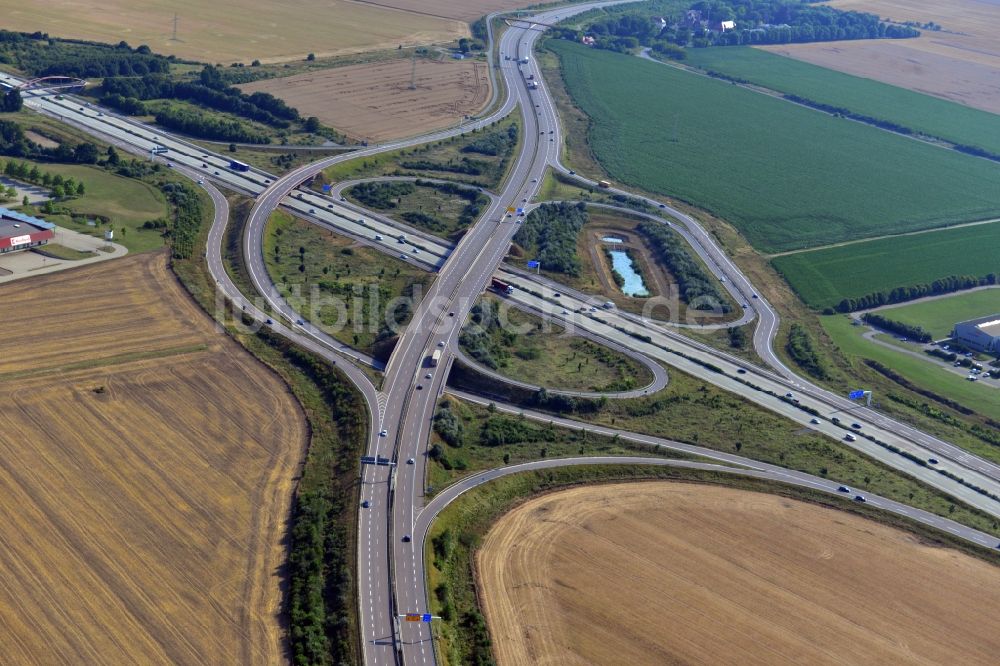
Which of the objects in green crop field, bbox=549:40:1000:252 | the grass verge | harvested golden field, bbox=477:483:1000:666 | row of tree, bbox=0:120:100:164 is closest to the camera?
harvested golden field, bbox=477:483:1000:666

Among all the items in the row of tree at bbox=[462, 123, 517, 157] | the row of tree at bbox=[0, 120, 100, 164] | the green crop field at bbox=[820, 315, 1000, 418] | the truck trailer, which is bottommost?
the green crop field at bbox=[820, 315, 1000, 418]

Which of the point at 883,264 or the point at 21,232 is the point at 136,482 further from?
the point at 883,264

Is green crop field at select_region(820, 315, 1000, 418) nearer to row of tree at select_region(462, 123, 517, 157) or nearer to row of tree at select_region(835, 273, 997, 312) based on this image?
row of tree at select_region(835, 273, 997, 312)

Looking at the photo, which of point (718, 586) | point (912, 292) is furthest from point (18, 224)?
point (912, 292)

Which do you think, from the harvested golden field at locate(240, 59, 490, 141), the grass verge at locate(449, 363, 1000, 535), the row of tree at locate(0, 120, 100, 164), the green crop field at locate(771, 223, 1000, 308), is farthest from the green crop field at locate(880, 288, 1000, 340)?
the row of tree at locate(0, 120, 100, 164)

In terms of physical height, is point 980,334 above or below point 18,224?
Result: above

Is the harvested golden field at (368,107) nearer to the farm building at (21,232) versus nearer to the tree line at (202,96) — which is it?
the tree line at (202,96)

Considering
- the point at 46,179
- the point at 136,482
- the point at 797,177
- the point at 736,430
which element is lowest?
the point at 136,482
